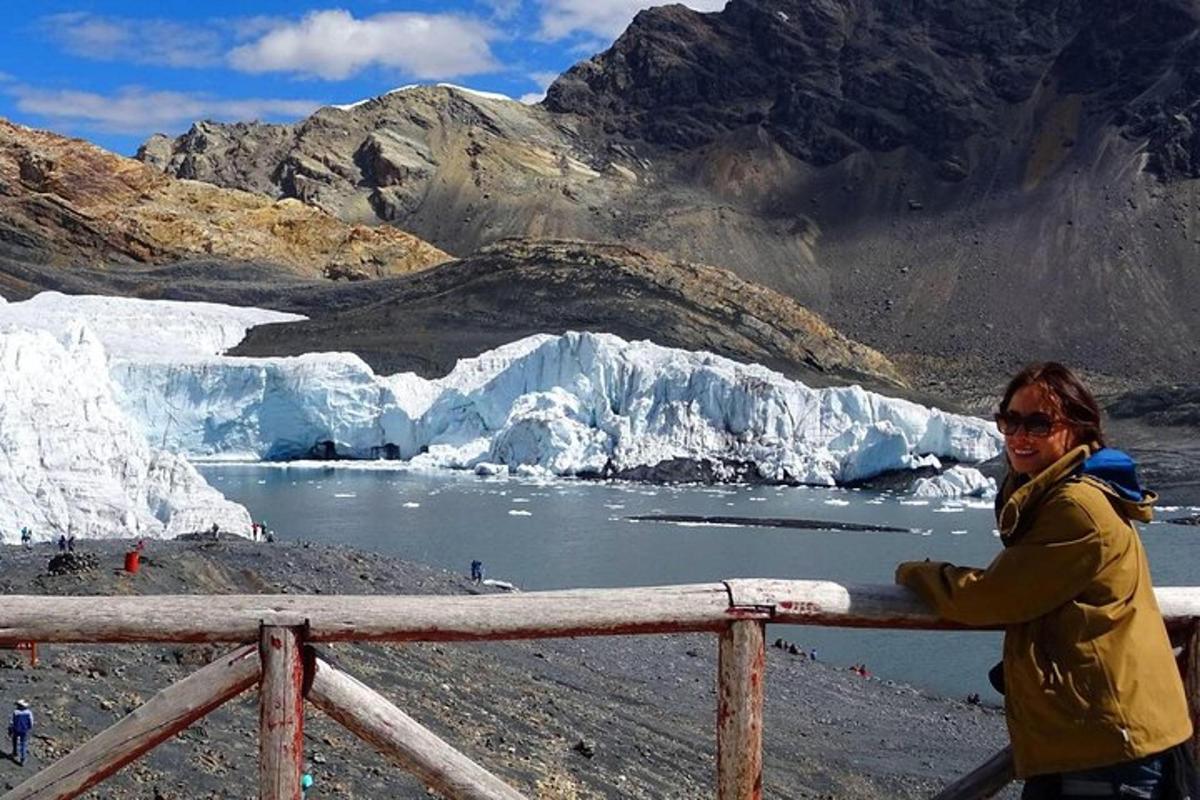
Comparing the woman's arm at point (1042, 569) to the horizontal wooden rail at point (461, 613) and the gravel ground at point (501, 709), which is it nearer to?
the horizontal wooden rail at point (461, 613)

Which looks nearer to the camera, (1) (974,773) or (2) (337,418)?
(1) (974,773)

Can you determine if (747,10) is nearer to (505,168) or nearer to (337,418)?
(505,168)

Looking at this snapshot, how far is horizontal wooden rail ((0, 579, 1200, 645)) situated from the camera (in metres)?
2.59

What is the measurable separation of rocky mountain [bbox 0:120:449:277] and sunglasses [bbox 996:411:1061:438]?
3372 inches

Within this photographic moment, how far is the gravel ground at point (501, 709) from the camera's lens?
23.4ft

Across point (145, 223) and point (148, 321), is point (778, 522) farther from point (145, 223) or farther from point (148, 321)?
point (145, 223)

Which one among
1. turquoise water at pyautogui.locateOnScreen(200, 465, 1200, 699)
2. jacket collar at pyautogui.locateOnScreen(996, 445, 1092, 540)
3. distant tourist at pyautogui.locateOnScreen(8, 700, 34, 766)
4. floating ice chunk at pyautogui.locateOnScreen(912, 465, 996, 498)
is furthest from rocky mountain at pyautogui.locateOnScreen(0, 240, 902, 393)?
jacket collar at pyautogui.locateOnScreen(996, 445, 1092, 540)

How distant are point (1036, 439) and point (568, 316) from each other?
213 feet

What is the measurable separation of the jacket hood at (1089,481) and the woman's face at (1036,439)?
0.12m

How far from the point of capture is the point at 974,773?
9.36 feet

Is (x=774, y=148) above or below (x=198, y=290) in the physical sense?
above

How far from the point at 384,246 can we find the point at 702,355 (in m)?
51.4

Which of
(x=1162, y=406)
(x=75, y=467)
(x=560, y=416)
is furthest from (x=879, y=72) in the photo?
(x=75, y=467)

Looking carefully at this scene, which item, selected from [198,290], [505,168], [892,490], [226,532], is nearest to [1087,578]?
[226,532]
